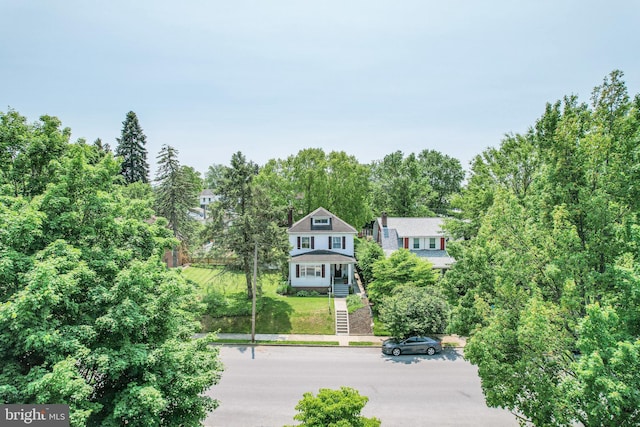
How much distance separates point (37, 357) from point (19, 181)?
5622 millimetres

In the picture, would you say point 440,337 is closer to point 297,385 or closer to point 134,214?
point 297,385

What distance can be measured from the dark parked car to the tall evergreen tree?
4002 centimetres

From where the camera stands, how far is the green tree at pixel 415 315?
22.0 m

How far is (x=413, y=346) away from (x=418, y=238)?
16670 mm

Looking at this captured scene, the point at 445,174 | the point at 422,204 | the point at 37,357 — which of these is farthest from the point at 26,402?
the point at 445,174

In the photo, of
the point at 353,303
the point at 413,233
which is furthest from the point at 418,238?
the point at 353,303

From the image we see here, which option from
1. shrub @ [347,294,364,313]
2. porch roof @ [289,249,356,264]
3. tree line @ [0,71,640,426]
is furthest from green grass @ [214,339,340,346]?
tree line @ [0,71,640,426]

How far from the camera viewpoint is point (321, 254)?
33531 mm

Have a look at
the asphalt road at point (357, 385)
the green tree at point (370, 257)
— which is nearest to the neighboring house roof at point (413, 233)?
the green tree at point (370, 257)

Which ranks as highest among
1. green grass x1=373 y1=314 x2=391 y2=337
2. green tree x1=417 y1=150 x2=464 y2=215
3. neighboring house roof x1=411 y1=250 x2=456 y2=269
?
green tree x1=417 y1=150 x2=464 y2=215

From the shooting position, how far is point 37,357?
8375mm

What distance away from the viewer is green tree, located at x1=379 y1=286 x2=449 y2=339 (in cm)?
2198

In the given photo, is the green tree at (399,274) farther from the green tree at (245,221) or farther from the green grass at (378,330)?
the green tree at (245,221)

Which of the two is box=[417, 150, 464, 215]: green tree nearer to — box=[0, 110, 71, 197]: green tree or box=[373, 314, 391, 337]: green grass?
box=[373, 314, 391, 337]: green grass
